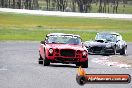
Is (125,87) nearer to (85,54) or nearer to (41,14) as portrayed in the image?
(85,54)

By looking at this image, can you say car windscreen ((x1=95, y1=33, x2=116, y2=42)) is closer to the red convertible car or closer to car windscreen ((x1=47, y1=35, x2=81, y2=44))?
car windscreen ((x1=47, y1=35, x2=81, y2=44))

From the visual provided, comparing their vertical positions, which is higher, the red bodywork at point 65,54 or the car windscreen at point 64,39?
the car windscreen at point 64,39

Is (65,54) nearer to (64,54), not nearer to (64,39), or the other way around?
(64,54)

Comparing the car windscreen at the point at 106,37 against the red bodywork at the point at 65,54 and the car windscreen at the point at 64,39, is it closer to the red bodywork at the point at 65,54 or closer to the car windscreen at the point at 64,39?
the car windscreen at the point at 64,39

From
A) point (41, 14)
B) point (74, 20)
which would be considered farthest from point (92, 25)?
point (41, 14)

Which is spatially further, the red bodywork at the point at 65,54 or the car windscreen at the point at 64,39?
the car windscreen at the point at 64,39

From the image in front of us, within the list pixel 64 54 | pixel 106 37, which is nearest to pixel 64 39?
pixel 64 54

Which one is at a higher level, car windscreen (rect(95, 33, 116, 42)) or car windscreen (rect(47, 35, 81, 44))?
car windscreen (rect(47, 35, 81, 44))

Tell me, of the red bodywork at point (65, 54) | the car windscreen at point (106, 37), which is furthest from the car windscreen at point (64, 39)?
the car windscreen at point (106, 37)

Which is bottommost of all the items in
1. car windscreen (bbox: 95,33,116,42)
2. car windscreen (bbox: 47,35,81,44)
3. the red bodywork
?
car windscreen (bbox: 95,33,116,42)

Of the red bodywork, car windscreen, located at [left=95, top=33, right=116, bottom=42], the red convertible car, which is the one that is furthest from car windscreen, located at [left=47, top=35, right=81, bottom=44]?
car windscreen, located at [left=95, top=33, right=116, bottom=42]

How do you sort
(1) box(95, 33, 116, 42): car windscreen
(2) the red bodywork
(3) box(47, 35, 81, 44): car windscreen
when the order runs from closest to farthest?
1. (2) the red bodywork
2. (3) box(47, 35, 81, 44): car windscreen
3. (1) box(95, 33, 116, 42): car windscreen

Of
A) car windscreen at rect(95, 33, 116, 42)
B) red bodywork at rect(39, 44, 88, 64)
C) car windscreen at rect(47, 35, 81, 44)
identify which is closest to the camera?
red bodywork at rect(39, 44, 88, 64)

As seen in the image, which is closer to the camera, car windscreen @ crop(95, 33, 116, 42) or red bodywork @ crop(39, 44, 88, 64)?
red bodywork @ crop(39, 44, 88, 64)
